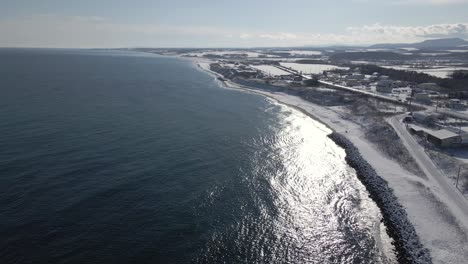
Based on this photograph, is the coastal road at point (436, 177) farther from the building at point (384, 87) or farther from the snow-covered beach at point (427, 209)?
the building at point (384, 87)

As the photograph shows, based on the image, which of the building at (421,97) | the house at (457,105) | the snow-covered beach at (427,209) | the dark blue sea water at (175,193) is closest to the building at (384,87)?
the building at (421,97)

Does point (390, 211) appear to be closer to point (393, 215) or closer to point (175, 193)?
point (393, 215)

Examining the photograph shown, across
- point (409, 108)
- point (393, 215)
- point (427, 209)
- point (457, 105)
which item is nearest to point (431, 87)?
point (457, 105)

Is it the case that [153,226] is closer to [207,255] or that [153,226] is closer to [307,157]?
[207,255]

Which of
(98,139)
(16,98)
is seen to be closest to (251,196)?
(98,139)

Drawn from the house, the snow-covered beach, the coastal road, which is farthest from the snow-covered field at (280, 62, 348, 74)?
the snow-covered beach
